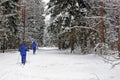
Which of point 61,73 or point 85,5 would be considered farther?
point 85,5

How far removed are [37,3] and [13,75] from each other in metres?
55.6

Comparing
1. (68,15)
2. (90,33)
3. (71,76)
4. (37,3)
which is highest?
(37,3)

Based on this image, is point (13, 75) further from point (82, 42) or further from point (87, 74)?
point (82, 42)

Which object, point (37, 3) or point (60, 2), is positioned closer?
point (60, 2)

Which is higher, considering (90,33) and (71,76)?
(90,33)

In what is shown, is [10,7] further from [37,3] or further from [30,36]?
[37,3]

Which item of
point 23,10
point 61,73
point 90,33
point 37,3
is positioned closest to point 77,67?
point 61,73

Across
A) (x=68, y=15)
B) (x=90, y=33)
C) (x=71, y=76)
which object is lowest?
(x=71, y=76)

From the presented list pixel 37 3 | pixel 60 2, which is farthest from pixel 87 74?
pixel 37 3

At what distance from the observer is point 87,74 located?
15820 mm

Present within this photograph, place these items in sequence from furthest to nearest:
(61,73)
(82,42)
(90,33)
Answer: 1. (82,42)
2. (90,33)
3. (61,73)

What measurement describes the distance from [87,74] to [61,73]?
144cm

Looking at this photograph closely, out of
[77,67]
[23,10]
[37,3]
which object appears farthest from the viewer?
[37,3]

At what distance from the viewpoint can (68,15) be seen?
3384 centimetres
